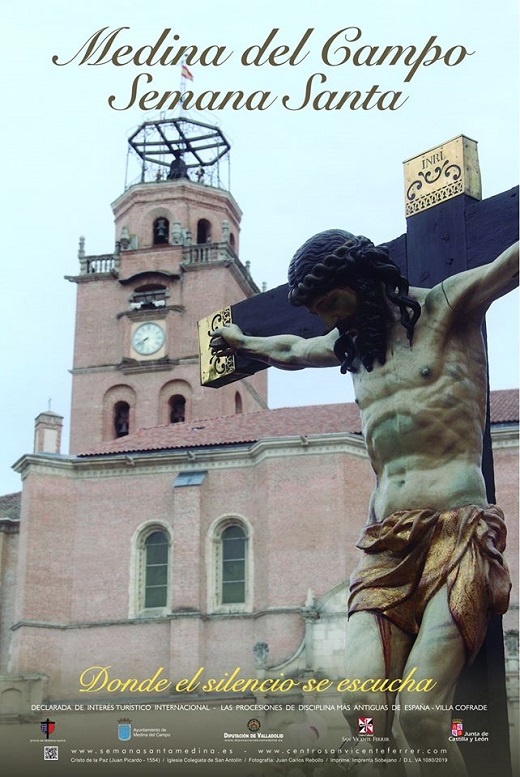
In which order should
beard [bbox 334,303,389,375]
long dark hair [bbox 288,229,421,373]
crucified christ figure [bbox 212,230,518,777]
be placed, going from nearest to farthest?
crucified christ figure [bbox 212,230,518,777], long dark hair [bbox 288,229,421,373], beard [bbox 334,303,389,375]

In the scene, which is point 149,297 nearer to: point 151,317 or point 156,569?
point 151,317

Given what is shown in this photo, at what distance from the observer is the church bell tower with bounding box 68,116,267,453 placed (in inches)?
1912

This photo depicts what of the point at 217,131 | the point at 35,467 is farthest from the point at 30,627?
the point at 217,131

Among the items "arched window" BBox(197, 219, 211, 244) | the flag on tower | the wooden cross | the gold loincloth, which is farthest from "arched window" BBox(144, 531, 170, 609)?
the gold loincloth

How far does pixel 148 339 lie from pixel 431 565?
46052 mm

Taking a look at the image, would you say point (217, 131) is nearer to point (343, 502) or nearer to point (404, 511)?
point (343, 502)

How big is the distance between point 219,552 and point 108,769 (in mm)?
30888

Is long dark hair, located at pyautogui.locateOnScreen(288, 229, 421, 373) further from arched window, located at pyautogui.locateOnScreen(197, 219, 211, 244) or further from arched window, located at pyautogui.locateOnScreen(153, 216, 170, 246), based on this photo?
arched window, located at pyautogui.locateOnScreen(197, 219, 211, 244)

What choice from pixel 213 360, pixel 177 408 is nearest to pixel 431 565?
pixel 213 360

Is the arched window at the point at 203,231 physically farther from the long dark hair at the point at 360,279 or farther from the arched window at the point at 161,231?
the long dark hair at the point at 360,279

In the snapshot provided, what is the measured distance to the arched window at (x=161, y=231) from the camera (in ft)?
174

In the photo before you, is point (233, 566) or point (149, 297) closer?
point (233, 566)

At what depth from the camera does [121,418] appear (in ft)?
163

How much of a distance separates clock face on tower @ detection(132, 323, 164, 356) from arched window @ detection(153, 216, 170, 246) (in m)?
5.10
